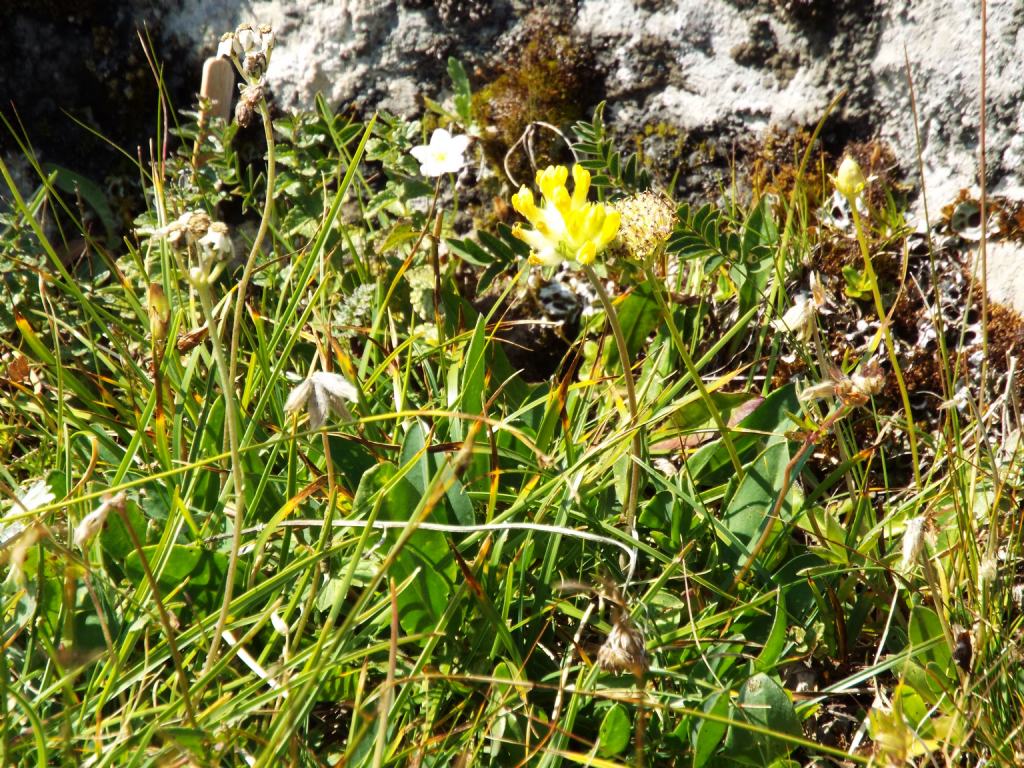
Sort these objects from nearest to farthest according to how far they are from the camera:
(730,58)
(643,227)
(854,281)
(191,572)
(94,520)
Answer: (94,520), (191,572), (643,227), (854,281), (730,58)

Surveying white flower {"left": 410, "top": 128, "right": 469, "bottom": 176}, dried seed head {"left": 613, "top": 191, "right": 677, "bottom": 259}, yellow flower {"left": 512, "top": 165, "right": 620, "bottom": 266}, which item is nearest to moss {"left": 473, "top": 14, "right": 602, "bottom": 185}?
white flower {"left": 410, "top": 128, "right": 469, "bottom": 176}

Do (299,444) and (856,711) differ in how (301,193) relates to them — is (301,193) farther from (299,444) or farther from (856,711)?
(856,711)

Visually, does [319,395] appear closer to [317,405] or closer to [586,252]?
[317,405]

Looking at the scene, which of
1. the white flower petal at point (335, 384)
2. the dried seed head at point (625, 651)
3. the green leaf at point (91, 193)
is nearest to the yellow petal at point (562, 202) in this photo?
the white flower petal at point (335, 384)

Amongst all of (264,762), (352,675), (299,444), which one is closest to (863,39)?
(299,444)

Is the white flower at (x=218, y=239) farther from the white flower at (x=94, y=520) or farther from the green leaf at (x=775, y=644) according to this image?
the green leaf at (x=775, y=644)

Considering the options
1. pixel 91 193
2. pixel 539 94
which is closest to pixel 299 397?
pixel 539 94
